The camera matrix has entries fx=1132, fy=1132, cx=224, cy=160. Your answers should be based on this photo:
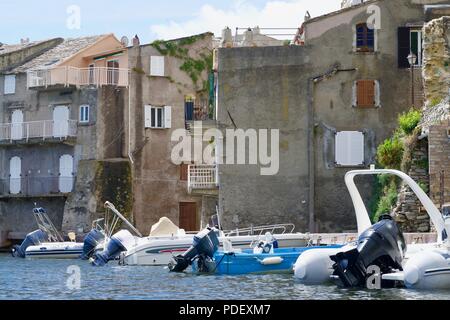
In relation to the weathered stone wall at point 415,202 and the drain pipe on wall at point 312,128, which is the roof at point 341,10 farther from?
the weathered stone wall at point 415,202

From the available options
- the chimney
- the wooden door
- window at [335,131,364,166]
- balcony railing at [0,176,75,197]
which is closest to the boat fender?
window at [335,131,364,166]

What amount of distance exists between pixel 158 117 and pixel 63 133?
→ 5.57 m

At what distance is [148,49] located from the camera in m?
63.7

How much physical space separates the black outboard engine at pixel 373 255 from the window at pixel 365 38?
71.5ft

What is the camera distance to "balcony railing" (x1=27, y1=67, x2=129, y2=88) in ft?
209

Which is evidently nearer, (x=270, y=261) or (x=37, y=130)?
(x=270, y=261)

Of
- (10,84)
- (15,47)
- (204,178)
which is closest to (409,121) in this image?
(204,178)

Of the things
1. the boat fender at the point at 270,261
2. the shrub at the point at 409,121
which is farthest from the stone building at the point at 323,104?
the boat fender at the point at 270,261

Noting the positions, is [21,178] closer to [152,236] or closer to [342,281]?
[152,236]

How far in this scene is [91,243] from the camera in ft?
165

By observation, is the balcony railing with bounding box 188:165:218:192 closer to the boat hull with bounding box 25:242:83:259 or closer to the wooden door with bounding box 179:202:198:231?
the boat hull with bounding box 25:242:83:259

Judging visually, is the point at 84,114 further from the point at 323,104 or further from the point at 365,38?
the point at 365,38

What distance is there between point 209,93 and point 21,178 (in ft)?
43.2
